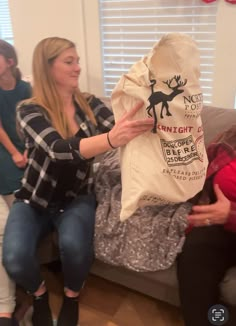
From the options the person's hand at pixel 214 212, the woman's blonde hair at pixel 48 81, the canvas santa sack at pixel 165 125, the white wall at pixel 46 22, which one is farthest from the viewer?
the white wall at pixel 46 22

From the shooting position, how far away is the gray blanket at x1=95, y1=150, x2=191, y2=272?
53.1 inches

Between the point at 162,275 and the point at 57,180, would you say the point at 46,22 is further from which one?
the point at 162,275

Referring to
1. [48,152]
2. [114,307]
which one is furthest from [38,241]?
[114,307]

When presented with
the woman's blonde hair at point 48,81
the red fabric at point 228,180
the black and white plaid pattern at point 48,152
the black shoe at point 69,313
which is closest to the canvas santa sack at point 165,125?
the red fabric at point 228,180

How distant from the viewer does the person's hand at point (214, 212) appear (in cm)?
125

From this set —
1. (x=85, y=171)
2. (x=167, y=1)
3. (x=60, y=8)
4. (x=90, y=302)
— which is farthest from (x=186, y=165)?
(x=60, y=8)

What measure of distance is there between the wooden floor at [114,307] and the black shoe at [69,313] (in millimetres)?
168

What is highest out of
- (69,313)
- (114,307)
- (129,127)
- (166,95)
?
(166,95)

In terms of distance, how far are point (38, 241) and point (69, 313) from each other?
0.31m

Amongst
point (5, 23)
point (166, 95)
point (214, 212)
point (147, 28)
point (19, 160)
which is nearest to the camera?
point (166, 95)

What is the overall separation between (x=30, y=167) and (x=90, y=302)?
71cm

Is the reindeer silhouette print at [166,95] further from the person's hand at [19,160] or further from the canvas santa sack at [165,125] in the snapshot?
the person's hand at [19,160]

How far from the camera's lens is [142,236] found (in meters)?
1.38

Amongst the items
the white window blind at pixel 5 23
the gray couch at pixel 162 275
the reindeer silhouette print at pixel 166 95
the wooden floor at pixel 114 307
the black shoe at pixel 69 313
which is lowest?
the wooden floor at pixel 114 307
